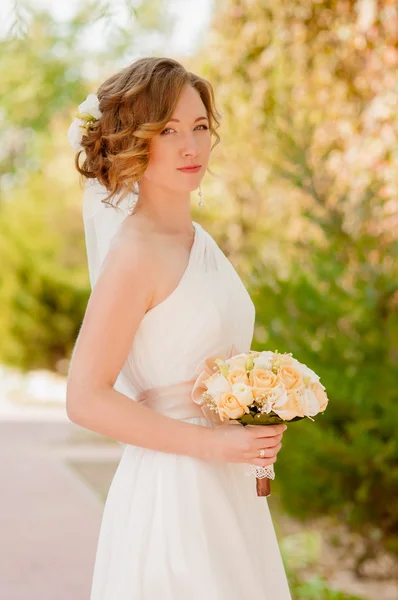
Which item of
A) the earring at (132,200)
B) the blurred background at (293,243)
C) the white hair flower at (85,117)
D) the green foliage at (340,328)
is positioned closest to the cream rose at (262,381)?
the earring at (132,200)

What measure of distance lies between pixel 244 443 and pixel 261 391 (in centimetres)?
13

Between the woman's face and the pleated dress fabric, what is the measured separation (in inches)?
6.7

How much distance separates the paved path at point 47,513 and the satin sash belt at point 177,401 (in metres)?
3.16

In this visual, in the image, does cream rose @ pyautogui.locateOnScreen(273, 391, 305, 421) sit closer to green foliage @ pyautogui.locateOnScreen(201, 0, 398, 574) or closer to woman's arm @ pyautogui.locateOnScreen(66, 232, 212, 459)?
woman's arm @ pyautogui.locateOnScreen(66, 232, 212, 459)

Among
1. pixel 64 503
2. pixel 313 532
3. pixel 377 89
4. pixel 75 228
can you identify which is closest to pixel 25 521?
pixel 64 503

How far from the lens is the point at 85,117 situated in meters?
2.39

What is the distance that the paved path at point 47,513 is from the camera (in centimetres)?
550

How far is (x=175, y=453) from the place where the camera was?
2225mm

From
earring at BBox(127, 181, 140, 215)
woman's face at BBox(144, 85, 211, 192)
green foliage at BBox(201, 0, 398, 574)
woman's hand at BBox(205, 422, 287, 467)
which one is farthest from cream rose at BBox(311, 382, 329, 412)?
green foliage at BBox(201, 0, 398, 574)

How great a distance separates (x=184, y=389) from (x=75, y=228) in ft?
51.6

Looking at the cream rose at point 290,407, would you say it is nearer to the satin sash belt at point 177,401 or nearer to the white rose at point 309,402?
the white rose at point 309,402

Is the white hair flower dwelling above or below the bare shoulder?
above

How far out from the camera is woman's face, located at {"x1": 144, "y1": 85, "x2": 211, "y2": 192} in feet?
7.56

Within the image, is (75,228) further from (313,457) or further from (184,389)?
(184,389)
